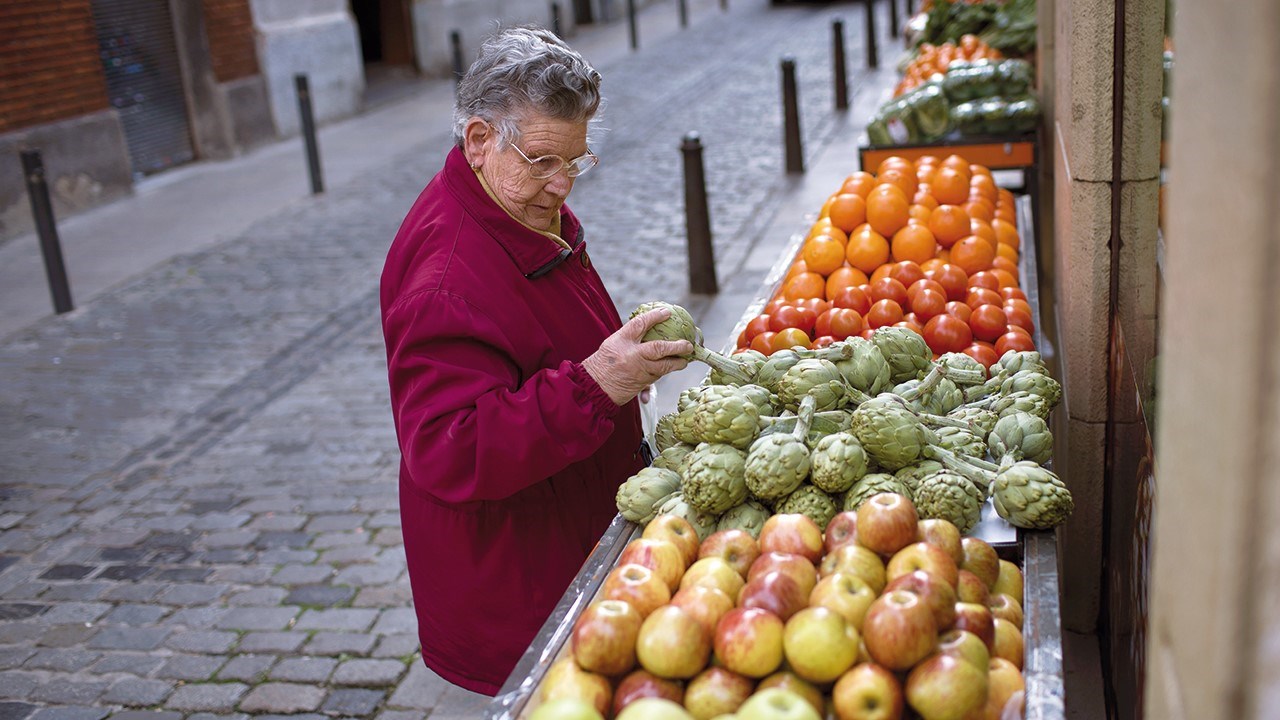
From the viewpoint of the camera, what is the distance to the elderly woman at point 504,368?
2.63 m

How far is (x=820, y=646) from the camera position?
6.40 feet

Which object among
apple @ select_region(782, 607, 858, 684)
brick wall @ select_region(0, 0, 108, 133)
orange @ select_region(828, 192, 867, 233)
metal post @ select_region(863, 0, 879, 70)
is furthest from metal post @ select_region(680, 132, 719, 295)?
metal post @ select_region(863, 0, 879, 70)

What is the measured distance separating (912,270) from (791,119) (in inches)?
269

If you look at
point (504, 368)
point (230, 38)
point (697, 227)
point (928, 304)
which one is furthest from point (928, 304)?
point (230, 38)

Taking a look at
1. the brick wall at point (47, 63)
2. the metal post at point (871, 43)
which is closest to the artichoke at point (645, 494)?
the brick wall at point (47, 63)

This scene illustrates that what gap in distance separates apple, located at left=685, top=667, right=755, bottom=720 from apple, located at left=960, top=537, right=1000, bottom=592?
1.93ft

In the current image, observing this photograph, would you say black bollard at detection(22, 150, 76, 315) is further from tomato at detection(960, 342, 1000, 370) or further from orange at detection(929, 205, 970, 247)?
tomato at detection(960, 342, 1000, 370)

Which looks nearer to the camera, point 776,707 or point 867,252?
point 776,707

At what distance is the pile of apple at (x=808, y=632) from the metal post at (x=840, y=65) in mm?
11657

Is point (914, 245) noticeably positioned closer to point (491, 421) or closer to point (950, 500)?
point (950, 500)

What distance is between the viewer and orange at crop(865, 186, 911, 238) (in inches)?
180

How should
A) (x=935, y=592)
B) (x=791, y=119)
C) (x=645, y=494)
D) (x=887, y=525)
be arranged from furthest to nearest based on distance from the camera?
(x=791, y=119), (x=645, y=494), (x=887, y=525), (x=935, y=592)

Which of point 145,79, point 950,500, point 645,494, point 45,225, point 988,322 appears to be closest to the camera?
point 950,500

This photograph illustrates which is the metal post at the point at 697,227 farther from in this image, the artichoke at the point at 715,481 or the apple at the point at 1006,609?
the apple at the point at 1006,609
